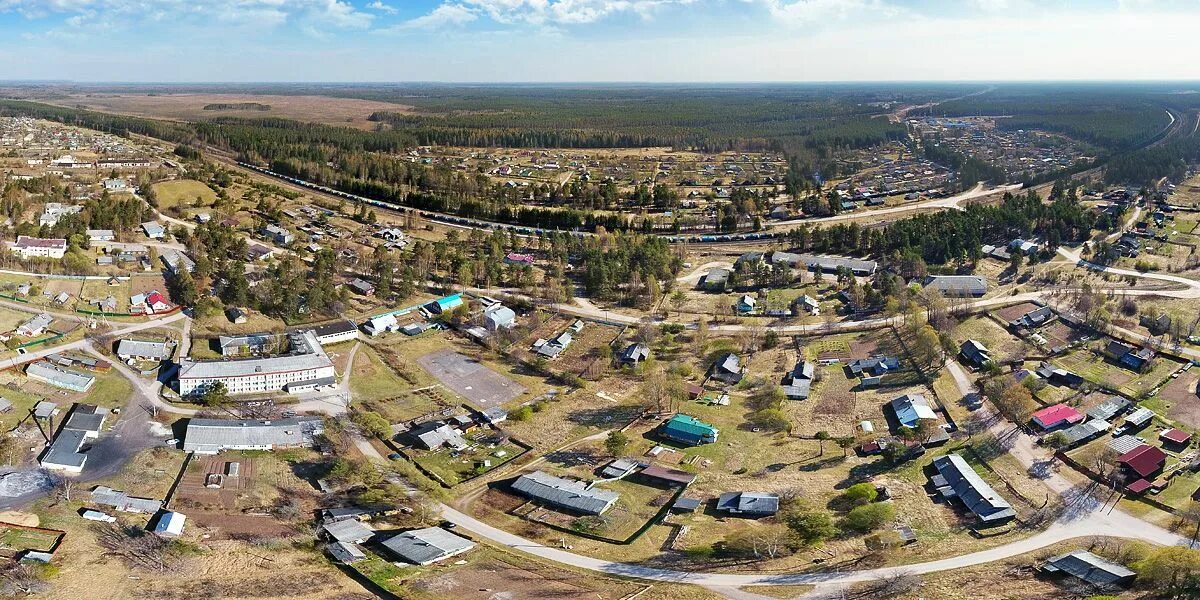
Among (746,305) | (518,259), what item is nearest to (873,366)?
(746,305)

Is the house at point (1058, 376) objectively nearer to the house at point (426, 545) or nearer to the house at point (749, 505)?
the house at point (749, 505)

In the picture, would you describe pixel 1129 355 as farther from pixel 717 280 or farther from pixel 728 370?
pixel 717 280

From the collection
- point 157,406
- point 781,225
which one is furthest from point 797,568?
point 781,225

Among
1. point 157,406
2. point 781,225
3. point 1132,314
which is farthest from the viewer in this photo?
point 781,225

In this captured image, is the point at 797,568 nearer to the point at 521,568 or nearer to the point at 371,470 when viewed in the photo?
the point at 521,568

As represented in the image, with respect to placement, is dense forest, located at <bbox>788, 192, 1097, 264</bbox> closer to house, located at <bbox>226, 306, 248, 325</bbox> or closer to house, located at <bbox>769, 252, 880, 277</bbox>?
house, located at <bbox>769, 252, 880, 277</bbox>

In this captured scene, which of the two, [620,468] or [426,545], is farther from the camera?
[620,468]
